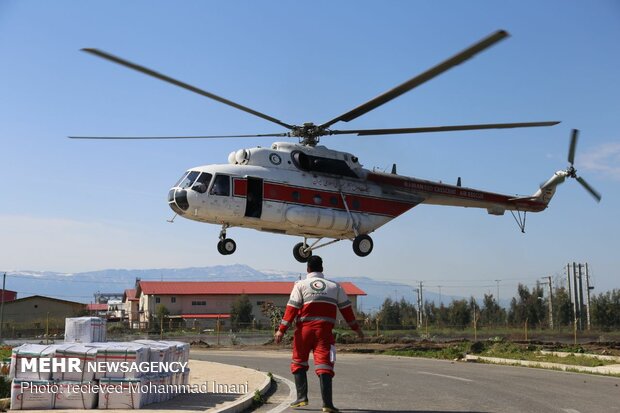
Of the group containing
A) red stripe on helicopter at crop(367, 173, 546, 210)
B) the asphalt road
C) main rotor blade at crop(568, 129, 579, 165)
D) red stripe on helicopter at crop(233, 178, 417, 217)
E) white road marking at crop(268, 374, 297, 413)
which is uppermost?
main rotor blade at crop(568, 129, 579, 165)

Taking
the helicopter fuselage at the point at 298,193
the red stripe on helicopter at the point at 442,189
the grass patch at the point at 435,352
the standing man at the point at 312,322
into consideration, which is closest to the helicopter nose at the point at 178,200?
the helicopter fuselage at the point at 298,193

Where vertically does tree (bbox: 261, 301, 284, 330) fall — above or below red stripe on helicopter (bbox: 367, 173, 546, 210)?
below

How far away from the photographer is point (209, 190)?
20.6 m

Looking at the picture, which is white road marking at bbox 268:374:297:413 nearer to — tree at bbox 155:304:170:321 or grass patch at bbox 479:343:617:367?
grass patch at bbox 479:343:617:367

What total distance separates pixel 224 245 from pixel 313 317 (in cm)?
1287

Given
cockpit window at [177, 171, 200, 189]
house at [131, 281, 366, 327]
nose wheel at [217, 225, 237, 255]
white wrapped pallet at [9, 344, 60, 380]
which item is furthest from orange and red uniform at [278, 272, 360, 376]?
house at [131, 281, 366, 327]

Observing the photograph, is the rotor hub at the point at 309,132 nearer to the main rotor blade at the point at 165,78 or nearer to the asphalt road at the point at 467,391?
the main rotor blade at the point at 165,78

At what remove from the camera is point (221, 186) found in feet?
68.1

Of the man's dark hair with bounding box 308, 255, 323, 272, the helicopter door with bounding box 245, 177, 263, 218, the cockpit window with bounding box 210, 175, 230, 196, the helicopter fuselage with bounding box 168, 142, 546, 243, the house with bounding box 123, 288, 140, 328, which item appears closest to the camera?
the man's dark hair with bounding box 308, 255, 323, 272

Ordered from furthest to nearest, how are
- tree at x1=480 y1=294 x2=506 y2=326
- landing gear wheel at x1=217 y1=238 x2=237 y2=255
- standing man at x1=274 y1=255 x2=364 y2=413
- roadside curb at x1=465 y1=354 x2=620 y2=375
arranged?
tree at x1=480 y1=294 x2=506 y2=326 < landing gear wheel at x1=217 y1=238 x2=237 y2=255 < roadside curb at x1=465 y1=354 x2=620 y2=375 < standing man at x1=274 y1=255 x2=364 y2=413

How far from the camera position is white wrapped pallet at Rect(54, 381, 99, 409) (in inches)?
346

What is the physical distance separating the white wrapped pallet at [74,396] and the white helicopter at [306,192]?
32.9 ft

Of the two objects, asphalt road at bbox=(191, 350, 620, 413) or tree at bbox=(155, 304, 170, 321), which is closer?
asphalt road at bbox=(191, 350, 620, 413)

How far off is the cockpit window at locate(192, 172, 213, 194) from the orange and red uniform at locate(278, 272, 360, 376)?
1154 centimetres
